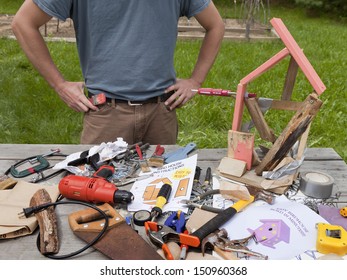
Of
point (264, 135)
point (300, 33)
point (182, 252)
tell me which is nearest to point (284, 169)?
point (264, 135)

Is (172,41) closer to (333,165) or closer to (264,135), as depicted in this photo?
(264,135)

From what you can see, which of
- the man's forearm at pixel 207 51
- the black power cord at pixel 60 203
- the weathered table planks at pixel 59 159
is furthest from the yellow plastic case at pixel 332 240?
the man's forearm at pixel 207 51

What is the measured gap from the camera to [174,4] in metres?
2.07

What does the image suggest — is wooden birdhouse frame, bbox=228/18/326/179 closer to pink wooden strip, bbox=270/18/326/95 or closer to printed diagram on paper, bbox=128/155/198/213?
pink wooden strip, bbox=270/18/326/95

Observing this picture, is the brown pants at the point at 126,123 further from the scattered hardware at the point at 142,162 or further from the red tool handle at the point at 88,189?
the red tool handle at the point at 88,189

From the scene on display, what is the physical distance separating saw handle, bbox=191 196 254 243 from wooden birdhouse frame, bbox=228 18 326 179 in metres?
0.26

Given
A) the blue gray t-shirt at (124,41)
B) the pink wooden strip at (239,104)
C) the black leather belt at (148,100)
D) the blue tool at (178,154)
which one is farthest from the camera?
the black leather belt at (148,100)

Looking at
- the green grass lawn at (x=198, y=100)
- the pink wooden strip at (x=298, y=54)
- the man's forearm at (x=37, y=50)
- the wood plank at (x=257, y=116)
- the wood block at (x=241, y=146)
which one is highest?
the pink wooden strip at (x=298, y=54)

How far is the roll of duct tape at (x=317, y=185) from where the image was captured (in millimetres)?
1573

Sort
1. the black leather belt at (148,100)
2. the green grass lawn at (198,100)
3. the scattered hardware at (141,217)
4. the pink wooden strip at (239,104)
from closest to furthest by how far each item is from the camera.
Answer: the scattered hardware at (141,217) < the pink wooden strip at (239,104) < the black leather belt at (148,100) < the green grass lawn at (198,100)

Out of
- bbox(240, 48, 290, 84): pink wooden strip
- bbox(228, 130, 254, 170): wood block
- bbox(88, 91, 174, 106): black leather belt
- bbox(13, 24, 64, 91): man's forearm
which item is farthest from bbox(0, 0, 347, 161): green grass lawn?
bbox(240, 48, 290, 84): pink wooden strip

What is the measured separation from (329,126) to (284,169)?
262 cm

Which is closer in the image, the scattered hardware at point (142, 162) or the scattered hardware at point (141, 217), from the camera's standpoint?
the scattered hardware at point (141, 217)

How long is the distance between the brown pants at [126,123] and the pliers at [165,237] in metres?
0.93
